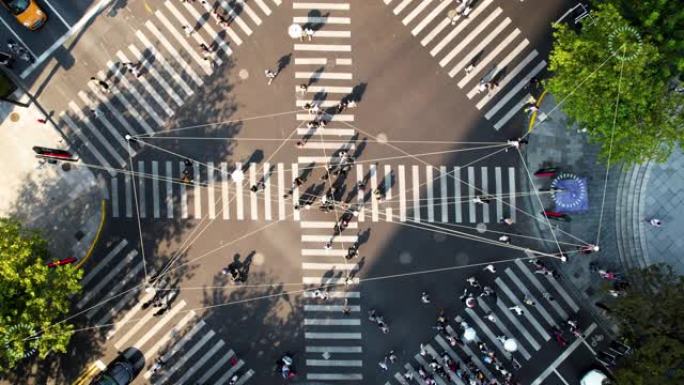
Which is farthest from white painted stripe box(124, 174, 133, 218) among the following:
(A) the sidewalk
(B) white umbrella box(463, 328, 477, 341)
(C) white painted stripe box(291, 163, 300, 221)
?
(B) white umbrella box(463, 328, 477, 341)

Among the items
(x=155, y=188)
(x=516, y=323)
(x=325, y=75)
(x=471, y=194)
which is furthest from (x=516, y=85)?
(x=155, y=188)

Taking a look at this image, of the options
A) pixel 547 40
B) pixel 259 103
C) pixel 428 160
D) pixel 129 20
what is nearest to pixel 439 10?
pixel 547 40

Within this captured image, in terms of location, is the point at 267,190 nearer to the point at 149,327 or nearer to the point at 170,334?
the point at 170,334

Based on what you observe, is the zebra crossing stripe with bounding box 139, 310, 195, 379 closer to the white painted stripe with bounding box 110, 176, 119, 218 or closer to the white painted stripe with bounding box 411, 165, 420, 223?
the white painted stripe with bounding box 110, 176, 119, 218

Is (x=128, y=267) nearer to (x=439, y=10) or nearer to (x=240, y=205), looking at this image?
(x=240, y=205)

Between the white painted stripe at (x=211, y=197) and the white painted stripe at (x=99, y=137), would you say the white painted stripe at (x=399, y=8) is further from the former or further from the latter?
the white painted stripe at (x=99, y=137)

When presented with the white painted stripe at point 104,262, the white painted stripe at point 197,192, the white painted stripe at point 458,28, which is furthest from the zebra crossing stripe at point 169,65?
the white painted stripe at point 458,28
